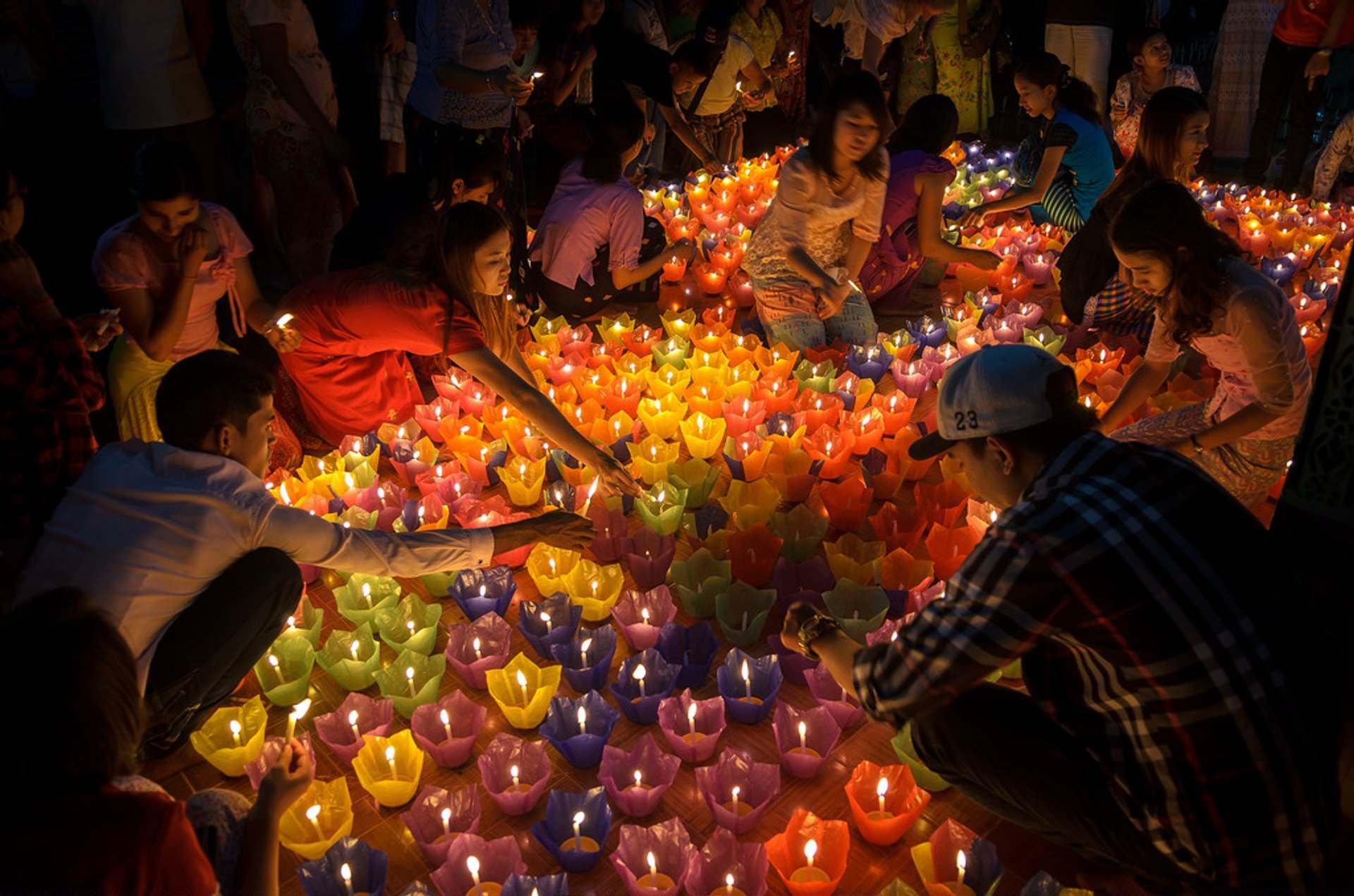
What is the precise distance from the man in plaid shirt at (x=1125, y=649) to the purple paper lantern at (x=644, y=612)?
0.82 m

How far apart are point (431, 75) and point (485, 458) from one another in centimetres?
210

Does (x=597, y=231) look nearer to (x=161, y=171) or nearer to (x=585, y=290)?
(x=585, y=290)

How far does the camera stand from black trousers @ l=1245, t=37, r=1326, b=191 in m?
6.53

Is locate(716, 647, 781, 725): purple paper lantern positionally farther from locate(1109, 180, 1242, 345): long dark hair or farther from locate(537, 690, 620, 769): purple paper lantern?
locate(1109, 180, 1242, 345): long dark hair

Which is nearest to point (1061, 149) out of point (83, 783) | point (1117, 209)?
point (1117, 209)

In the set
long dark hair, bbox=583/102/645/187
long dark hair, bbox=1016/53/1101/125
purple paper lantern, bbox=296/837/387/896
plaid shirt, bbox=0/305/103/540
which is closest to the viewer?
purple paper lantern, bbox=296/837/387/896

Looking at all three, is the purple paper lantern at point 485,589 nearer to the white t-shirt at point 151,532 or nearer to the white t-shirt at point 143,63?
the white t-shirt at point 151,532

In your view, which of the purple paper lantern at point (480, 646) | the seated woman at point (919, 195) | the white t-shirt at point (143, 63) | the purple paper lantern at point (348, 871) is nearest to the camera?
the purple paper lantern at point (348, 871)

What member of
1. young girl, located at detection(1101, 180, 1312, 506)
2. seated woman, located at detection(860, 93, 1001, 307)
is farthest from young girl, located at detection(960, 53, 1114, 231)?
young girl, located at detection(1101, 180, 1312, 506)

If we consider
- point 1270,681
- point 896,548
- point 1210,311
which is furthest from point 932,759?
point 1210,311

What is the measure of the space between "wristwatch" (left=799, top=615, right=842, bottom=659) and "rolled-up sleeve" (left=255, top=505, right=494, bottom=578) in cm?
80

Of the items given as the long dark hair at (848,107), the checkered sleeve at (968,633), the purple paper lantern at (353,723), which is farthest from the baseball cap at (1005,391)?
the long dark hair at (848,107)

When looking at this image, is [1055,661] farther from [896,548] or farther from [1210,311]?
[1210,311]

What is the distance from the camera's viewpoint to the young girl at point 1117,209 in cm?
370
